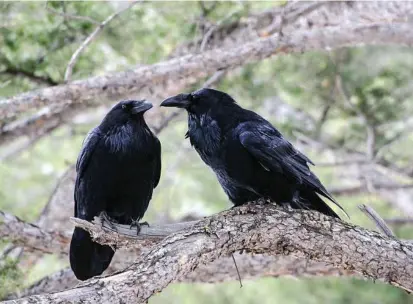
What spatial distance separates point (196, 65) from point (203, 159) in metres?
1.58

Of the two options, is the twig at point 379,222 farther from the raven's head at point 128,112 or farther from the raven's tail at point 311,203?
the raven's head at point 128,112

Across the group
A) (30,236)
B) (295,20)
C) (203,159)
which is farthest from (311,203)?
(295,20)

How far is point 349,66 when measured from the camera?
877 centimetres

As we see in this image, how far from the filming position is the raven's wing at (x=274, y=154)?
483cm

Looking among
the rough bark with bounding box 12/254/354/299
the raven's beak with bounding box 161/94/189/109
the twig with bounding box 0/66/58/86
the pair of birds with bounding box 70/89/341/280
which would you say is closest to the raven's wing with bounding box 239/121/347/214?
the pair of birds with bounding box 70/89/341/280

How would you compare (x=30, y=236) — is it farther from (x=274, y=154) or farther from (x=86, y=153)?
(x=274, y=154)

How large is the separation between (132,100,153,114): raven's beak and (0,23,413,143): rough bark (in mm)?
805

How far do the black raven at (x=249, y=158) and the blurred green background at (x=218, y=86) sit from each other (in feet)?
6.50

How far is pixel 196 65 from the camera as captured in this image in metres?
6.39

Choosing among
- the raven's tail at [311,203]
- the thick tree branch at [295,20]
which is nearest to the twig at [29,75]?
the thick tree branch at [295,20]

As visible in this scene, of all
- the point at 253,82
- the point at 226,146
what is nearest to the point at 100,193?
the point at 226,146

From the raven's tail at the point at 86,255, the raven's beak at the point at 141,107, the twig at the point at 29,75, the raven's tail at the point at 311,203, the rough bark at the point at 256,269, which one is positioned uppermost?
the twig at the point at 29,75

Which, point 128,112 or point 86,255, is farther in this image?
point 128,112

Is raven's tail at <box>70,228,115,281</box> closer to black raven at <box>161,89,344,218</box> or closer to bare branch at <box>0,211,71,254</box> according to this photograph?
bare branch at <box>0,211,71,254</box>
